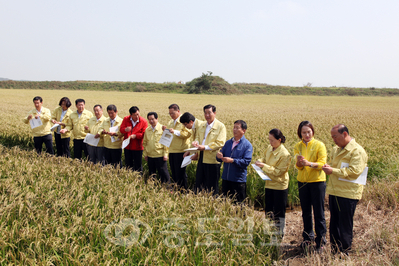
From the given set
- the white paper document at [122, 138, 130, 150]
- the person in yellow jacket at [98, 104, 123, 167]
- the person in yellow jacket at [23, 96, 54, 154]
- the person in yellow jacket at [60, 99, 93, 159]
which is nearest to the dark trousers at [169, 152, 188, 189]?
the white paper document at [122, 138, 130, 150]

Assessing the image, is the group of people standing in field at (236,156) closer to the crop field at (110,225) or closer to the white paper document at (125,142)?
the white paper document at (125,142)

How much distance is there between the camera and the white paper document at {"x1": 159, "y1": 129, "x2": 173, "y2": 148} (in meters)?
6.68

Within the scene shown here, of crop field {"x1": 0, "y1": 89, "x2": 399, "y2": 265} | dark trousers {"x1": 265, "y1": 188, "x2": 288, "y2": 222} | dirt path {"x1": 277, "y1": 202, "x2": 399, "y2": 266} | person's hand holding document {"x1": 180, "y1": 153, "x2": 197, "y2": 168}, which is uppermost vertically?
person's hand holding document {"x1": 180, "y1": 153, "x2": 197, "y2": 168}

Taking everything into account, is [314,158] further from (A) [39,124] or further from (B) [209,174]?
(A) [39,124]

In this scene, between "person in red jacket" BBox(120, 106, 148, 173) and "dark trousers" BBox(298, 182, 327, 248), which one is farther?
"person in red jacket" BBox(120, 106, 148, 173)

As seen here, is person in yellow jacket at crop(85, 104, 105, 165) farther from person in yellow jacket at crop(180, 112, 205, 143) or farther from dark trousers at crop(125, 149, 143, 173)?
person in yellow jacket at crop(180, 112, 205, 143)

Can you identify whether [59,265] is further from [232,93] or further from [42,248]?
[232,93]

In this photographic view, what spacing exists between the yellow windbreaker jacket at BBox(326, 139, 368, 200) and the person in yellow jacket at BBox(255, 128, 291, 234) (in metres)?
0.73

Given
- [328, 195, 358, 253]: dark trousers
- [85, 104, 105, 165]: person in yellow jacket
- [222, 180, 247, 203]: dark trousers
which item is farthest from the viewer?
[85, 104, 105, 165]: person in yellow jacket

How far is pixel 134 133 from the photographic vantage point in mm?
7453

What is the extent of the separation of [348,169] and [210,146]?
2603 mm

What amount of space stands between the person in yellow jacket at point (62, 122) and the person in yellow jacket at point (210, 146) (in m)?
4.78

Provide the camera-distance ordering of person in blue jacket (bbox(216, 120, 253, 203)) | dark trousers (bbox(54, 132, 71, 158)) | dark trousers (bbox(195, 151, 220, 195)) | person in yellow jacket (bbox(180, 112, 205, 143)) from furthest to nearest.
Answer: dark trousers (bbox(54, 132, 71, 158))
person in yellow jacket (bbox(180, 112, 205, 143))
dark trousers (bbox(195, 151, 220, 195))
person in blue jacket (bbox(216, 120, 253, 203))

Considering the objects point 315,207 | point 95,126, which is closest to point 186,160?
point 315,207
